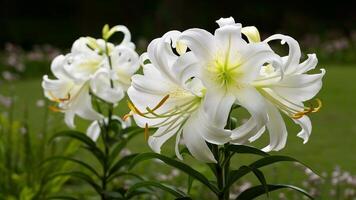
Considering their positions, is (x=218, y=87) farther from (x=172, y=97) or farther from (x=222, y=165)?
(x=222, y=165)

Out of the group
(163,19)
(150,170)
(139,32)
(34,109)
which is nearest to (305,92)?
(150,170)

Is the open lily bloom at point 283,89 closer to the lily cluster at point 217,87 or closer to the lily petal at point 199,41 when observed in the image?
the lily cluster at point 217,87

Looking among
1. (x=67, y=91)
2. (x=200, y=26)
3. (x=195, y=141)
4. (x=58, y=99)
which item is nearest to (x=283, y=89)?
(x=195, y=141)

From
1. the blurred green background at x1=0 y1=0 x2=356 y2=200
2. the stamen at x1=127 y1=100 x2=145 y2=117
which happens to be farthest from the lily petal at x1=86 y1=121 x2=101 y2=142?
the stamen at x1=127 y1=100 x2=145 y2=117

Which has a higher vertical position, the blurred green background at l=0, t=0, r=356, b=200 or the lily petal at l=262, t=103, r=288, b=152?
the blurred green background at l=0, t=0, r=356, b=200

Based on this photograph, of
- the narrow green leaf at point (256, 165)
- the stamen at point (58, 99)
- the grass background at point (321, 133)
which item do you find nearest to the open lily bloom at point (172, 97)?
the narrow green leaf at point (256, 165)

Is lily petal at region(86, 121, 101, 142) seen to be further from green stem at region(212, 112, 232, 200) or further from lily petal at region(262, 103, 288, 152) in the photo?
lily petal at region(262, 103, 288, 152)
